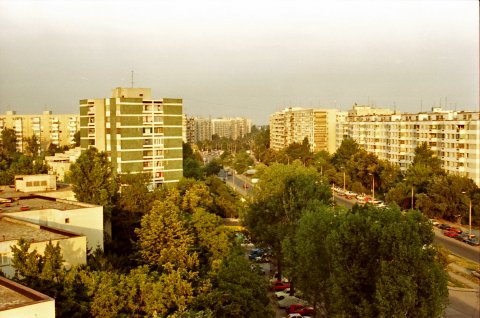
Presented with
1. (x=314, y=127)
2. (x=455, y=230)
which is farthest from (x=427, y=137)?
(x=314, y=127)

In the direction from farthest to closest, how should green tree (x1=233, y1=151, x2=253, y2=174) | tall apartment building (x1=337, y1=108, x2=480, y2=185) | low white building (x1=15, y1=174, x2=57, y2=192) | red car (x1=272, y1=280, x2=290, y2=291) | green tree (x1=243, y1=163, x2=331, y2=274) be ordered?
green tree (x1=233, y1=151, x2=253, y2=174)
tall apartment building (x1=337, y1=108, x2=480, y2=185)
low white building (x1=15, y1=174, x2=57, y2=192)
green tree (x1=243, y1=163, x2=331, y2=274)
red car (x1=272, y1=280, x2=290, y2=291)

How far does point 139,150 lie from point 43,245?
18138 millimetres

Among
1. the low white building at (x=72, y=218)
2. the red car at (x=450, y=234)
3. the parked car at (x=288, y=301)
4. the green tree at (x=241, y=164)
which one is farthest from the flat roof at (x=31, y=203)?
the green tree at (x=241, y=164)

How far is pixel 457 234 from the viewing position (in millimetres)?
24859

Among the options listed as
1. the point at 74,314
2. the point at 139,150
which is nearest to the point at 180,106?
the point at 139,150

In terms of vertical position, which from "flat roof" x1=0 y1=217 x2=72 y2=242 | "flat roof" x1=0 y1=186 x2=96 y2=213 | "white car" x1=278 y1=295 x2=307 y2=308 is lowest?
"white car" x1=278 y1=295 x2=307 y2=308

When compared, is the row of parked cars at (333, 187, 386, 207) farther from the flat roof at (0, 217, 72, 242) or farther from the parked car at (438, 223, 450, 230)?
the flat roof at (0, 217, 72, 242)

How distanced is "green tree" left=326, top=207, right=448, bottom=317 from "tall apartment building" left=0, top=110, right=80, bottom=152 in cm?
4984

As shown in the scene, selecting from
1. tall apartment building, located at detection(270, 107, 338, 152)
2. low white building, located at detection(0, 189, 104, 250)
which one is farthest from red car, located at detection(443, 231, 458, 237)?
tall apartment building, located at detection(270, 107, 338, 152)

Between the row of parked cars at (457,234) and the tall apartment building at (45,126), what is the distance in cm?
4183

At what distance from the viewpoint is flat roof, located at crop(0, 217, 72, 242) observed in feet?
35.9

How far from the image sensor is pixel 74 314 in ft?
30.1

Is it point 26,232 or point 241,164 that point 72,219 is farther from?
point 241,164

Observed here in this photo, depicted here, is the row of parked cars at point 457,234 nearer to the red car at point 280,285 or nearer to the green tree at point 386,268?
the red car at point 280,285
